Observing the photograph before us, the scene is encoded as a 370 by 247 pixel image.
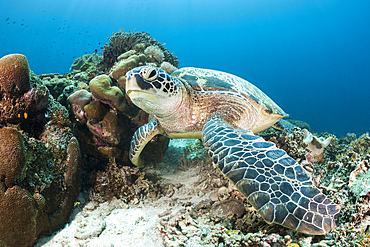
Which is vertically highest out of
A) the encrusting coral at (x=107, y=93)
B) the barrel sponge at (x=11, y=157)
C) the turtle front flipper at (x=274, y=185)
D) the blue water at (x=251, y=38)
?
the blue water at (x=251, y=38)

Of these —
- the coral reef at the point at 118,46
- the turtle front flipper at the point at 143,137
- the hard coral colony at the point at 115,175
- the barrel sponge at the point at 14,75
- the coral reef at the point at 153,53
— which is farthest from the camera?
the coral reef at the point at 118,46

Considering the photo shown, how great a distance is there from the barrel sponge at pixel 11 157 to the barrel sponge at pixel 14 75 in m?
0.54

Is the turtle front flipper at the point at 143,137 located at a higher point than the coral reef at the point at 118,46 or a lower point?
lower

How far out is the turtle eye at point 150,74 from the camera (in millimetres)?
2428

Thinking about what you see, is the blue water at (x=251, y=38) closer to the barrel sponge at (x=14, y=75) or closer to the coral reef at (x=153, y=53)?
the coral reef at (x=153, y=53)

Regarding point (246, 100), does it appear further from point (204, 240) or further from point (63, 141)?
point (63, 141)

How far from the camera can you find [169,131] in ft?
10.5

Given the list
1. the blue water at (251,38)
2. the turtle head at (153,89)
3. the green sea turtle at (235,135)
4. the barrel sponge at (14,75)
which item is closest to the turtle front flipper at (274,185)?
the green sea turtle at (235,135)

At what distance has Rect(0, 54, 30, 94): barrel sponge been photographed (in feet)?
6.61

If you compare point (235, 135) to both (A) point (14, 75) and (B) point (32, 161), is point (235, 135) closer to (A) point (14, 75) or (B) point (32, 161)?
(B) point (32, 161)

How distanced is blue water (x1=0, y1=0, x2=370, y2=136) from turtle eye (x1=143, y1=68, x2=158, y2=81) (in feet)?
165

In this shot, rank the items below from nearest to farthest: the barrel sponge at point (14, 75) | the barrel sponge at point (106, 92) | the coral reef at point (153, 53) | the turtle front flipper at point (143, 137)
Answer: the barrel sponge at point (14, 75), the barrel sponge at point (106, 92), the turtle front flipper at point (143, 137), the coral reef at point (153, 53)

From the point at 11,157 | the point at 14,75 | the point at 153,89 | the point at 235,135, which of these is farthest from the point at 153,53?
the point at 11,157

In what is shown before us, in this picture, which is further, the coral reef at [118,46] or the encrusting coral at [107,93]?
the coral reef at [118,46]
